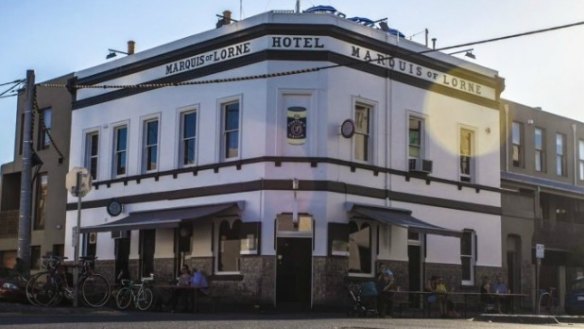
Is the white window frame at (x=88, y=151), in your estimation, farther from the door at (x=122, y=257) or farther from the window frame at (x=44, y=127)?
the door at (x=122, y=257)

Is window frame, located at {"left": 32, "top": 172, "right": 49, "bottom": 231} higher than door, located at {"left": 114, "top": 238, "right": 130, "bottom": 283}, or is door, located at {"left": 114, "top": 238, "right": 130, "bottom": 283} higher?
window frame, located at {"left": 32, "top": 172, "right": 49, "bottom": 231}

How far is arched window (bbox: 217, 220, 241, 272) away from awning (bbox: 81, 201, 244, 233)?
2.51 ft

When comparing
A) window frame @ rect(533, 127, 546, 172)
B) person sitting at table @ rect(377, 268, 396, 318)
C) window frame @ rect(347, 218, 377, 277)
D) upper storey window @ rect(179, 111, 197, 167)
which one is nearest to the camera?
person sitting at table @ rect(377, 268, 396, 318)

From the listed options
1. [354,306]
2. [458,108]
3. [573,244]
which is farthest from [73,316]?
[573,244]

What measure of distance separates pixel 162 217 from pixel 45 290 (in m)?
6.55

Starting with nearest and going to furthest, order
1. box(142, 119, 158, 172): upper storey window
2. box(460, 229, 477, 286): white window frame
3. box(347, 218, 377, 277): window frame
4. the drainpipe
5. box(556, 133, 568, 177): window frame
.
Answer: box(347, 218, 377, 277): window frame, box(142, 119, 158, 172): upper storey window, box(460, 229, 477, 286): white window frame, box(556, 133, 568, 177): window frame, the drainpipe

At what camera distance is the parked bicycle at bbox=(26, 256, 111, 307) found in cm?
2059

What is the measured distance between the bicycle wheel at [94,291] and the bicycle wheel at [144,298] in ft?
6.89

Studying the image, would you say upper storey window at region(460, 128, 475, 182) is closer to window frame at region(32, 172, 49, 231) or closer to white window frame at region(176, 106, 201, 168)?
white window frame at region(176, 106, 201, 168)

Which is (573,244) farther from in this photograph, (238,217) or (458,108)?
(238,217)

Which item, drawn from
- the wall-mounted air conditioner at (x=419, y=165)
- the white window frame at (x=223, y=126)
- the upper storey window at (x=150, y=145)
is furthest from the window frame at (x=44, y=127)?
the wall-mounted air conditioner at (x=419, y=165)

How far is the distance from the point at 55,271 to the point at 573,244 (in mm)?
22364

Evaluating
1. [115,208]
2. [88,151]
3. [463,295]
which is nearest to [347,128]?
[463,295]

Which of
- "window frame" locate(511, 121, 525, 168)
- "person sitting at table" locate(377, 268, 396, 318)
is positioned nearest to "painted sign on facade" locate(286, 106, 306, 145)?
"person sitting at table" locate(377, 268, 396, 318)
